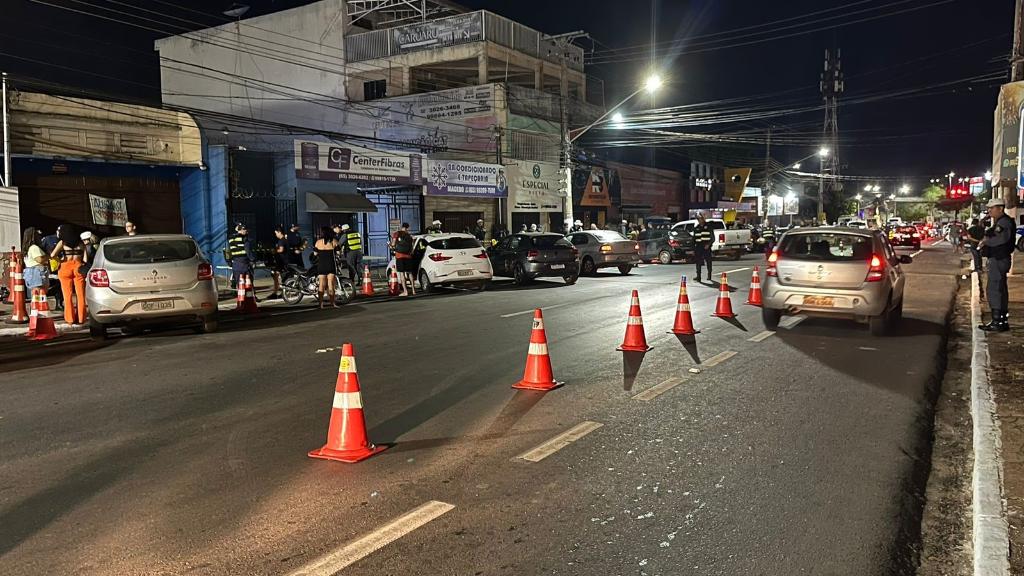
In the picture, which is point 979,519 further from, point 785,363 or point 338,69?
point 338,69

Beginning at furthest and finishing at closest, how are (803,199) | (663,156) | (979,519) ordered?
(803,199), (663,156), (979,519)

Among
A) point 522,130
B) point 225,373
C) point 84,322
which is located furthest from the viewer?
point 522,130

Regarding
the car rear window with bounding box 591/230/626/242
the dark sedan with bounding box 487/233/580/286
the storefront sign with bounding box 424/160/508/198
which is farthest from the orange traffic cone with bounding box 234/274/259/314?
the storefront sign with bounding box 424/160/508/198

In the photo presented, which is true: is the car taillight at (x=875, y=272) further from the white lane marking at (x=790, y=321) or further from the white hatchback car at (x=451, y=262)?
the white hatchback car at (x=451, y=262)

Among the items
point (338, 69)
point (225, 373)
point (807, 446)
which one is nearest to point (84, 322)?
point (225, 373)

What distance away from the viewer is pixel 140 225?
69.9 ft

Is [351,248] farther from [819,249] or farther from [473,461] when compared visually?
[473,461]

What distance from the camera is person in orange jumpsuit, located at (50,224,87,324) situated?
12.9 metres

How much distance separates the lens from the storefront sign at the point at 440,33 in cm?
3819

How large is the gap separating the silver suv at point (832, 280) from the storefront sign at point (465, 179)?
767 inches

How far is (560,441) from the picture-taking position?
5836 millimetres

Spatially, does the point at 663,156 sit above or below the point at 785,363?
above

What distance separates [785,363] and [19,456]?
7.50 meters

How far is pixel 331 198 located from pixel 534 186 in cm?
1310
